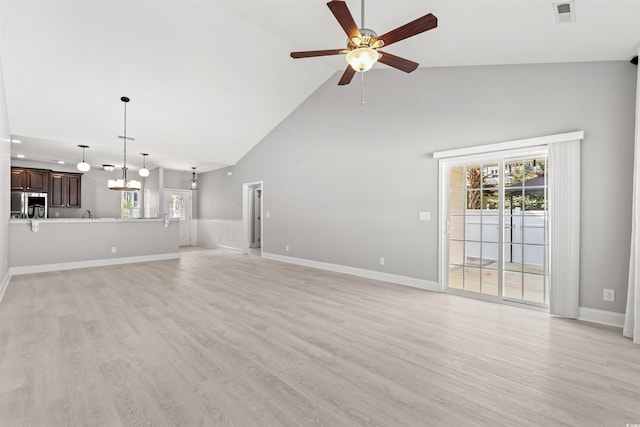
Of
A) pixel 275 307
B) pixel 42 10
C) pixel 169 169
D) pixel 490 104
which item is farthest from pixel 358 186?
pixel 169 169

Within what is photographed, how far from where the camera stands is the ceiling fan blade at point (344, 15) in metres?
2.10

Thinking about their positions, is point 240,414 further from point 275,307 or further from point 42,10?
point 42,10

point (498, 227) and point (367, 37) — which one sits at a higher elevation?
point (367, 37)

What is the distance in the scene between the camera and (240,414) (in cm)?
172

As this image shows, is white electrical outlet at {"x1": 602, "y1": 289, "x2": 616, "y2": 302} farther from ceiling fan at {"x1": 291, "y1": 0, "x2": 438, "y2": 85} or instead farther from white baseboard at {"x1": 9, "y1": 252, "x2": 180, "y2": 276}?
white baseboard at {"x1": 9, "y1": 252, "x2": 180, "y2": 276}

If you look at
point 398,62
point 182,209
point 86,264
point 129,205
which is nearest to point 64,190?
point 129,205

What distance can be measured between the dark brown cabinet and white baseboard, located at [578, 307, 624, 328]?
11.9 m

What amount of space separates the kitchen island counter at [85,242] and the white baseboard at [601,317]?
8.06m

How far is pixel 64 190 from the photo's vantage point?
8633 mm

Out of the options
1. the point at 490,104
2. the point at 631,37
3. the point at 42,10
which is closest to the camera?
the point at 631,37

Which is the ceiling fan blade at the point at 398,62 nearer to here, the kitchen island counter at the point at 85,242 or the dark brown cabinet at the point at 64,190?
the kitchen island counter at the point at 85,242

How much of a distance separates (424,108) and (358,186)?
1.74 meters

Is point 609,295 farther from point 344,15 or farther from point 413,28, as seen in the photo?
point 344,15

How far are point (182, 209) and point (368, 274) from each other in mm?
7810
